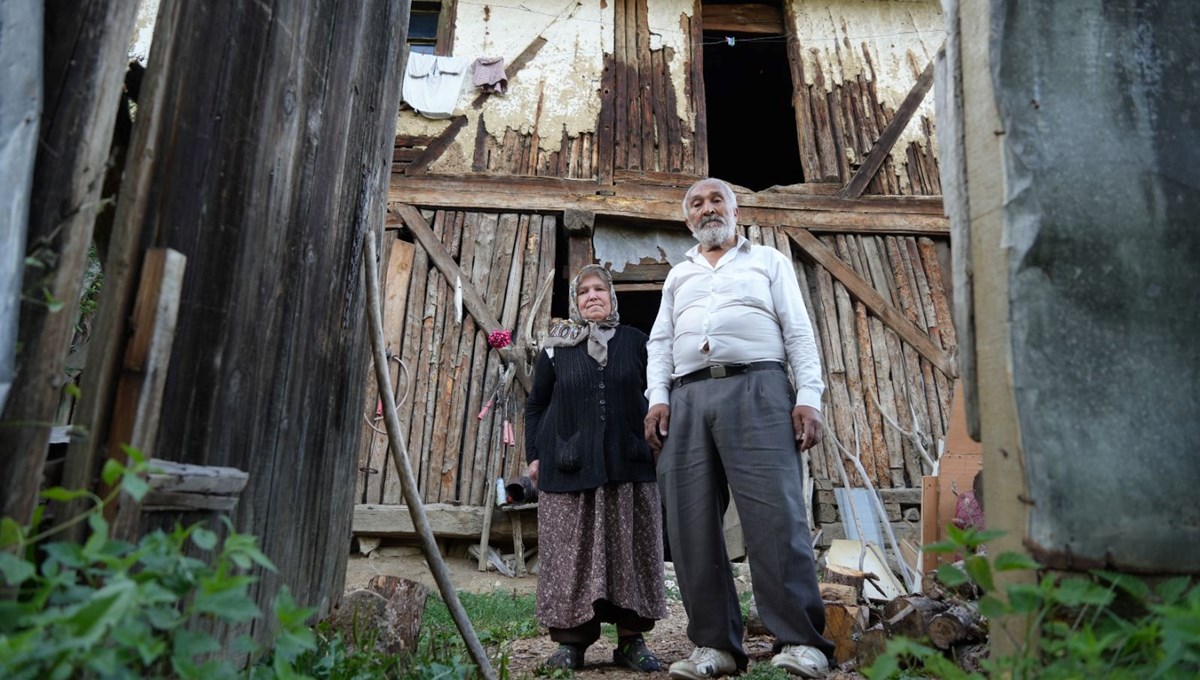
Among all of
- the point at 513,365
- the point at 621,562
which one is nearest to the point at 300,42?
the point at 621,562

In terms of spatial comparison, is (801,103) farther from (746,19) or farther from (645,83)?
(645,83)

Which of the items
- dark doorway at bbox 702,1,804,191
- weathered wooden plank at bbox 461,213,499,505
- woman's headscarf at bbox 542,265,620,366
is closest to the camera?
woman's headscarf at bbox 542,265,620,366

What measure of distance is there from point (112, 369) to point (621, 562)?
8.84 feet

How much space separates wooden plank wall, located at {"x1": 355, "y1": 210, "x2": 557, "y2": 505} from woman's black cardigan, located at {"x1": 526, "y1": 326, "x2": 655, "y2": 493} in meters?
2.95

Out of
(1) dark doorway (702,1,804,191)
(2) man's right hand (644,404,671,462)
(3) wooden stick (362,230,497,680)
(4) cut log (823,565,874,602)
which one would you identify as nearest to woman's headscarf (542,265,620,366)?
(2) man's right hand (644,404,671,462)

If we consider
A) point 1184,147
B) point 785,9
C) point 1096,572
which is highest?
point 785,9

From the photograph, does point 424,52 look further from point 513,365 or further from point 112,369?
point 112,369

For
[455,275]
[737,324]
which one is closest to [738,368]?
[737,324]

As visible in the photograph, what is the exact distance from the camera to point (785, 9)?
9.24 m

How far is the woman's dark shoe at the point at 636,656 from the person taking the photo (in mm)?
3779

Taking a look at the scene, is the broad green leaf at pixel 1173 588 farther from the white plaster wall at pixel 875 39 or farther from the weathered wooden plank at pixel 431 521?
the white plaster wall at pixel 875 39

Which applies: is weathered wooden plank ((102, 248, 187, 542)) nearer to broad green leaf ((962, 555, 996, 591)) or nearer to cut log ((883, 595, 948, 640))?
broad green leaf ((962, 555, 996, 591))

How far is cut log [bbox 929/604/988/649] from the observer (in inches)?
136

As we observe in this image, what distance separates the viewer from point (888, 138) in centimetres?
857
